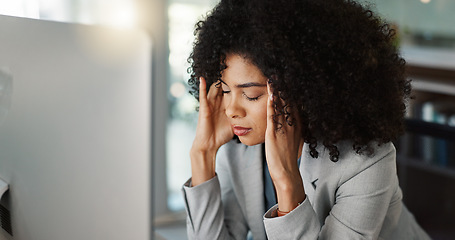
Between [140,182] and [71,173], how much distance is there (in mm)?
89

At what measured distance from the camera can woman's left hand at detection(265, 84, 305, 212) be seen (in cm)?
90

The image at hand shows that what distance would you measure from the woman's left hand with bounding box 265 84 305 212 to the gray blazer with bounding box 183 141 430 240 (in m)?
0.03

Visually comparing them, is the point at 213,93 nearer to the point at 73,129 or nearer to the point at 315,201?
the point at 315,201

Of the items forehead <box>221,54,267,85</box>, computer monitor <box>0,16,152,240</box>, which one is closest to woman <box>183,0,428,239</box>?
forehead <box>221,54,267,85</box>

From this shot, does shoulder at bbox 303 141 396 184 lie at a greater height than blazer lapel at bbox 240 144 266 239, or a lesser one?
greater

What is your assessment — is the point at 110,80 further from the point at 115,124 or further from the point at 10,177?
the point at 10,177

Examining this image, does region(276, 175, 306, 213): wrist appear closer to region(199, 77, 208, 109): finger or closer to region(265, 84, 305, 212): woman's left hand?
region(265, 84, 305, 212): woman's left hand

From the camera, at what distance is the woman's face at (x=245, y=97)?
0.92 meters

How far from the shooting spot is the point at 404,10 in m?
3.24

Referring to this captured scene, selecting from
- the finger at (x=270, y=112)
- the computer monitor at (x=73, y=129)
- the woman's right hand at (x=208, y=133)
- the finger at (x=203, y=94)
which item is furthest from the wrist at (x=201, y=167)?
the computer monitor at (x=73, y=129)

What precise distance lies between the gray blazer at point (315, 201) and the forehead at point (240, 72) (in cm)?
24

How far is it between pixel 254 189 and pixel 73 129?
2.01ft

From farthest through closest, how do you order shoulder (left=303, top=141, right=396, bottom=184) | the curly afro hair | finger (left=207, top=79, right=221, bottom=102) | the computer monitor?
finger (left=207, top=79, right=221, bottom=102), shoulder (left=303, top=141, right=396, bottom=184), the curly afro hair, the computer monitor

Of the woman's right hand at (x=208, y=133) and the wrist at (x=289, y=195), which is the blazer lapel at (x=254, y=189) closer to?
the woman's right hand at (x=208, y=133)
